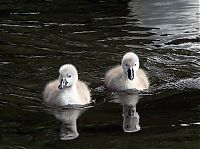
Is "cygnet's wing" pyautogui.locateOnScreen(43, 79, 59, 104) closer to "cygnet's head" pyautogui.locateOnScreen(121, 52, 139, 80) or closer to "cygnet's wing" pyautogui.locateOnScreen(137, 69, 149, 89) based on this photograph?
"cygnet's head" pyautogui.locateOnScreen(121, 52, 139, 80)

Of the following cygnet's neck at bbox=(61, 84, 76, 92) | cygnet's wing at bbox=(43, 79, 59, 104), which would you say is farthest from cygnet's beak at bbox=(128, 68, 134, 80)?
cygnet's wing at bbox=(43, 79, 59, 104)

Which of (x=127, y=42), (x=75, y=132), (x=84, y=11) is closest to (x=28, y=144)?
(x=75, y=132)

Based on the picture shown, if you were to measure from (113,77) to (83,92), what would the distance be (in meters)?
0.65

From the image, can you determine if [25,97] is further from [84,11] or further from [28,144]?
[84,11]

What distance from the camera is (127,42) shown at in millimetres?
9516

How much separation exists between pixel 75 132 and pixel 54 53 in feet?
8.83

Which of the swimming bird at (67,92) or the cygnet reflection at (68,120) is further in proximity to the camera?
the swimming bird at (67,92)

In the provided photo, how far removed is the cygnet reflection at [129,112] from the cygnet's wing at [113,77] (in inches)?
8.5

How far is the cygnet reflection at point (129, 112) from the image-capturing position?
6.64m

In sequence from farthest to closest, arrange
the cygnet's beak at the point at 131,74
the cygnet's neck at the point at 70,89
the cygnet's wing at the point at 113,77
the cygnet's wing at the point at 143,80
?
the cygnet's wing at the point at 113,77, the cygnet's wing at the point at 143,80, the cygnet's beak at the point at 131,74, the cygnet's neck at the point at 70,89

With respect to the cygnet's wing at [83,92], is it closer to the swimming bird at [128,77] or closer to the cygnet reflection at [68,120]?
the cygnet reflection at [68,120]

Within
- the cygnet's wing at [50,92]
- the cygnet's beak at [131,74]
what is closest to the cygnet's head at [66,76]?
the cygnet's wing at [50,92]

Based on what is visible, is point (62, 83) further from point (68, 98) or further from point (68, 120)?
point (68, 120)

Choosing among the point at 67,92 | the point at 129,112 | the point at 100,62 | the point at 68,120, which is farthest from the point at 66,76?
the point at 100,62
